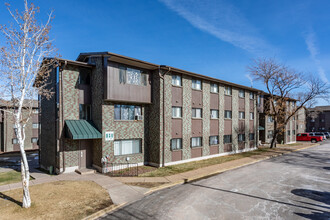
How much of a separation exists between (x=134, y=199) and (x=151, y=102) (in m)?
Result: 9.66

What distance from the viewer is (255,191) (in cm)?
1169

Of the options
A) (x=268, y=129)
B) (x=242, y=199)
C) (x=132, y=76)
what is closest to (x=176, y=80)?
(x=132, y=76)

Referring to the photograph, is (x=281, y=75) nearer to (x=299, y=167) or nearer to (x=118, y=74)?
(x=299, y=167)

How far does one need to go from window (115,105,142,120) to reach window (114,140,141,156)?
2105 millimetres

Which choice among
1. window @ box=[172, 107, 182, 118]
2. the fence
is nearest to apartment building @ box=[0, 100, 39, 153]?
the fence

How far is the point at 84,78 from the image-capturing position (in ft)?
55.9

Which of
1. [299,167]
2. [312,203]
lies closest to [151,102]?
[312,203]

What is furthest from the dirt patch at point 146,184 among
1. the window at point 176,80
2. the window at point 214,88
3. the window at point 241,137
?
the window at point 241,137

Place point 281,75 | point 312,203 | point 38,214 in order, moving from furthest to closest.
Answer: point 281,75, point 312,203, point 38,214

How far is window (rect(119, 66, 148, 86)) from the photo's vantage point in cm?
1639

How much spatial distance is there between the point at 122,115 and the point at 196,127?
8189 millimetres

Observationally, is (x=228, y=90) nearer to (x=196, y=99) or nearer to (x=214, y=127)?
(x=214, y=127)

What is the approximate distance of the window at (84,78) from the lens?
16.8 m

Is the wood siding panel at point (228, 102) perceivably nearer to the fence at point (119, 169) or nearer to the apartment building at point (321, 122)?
the fence at point (119, 169)
